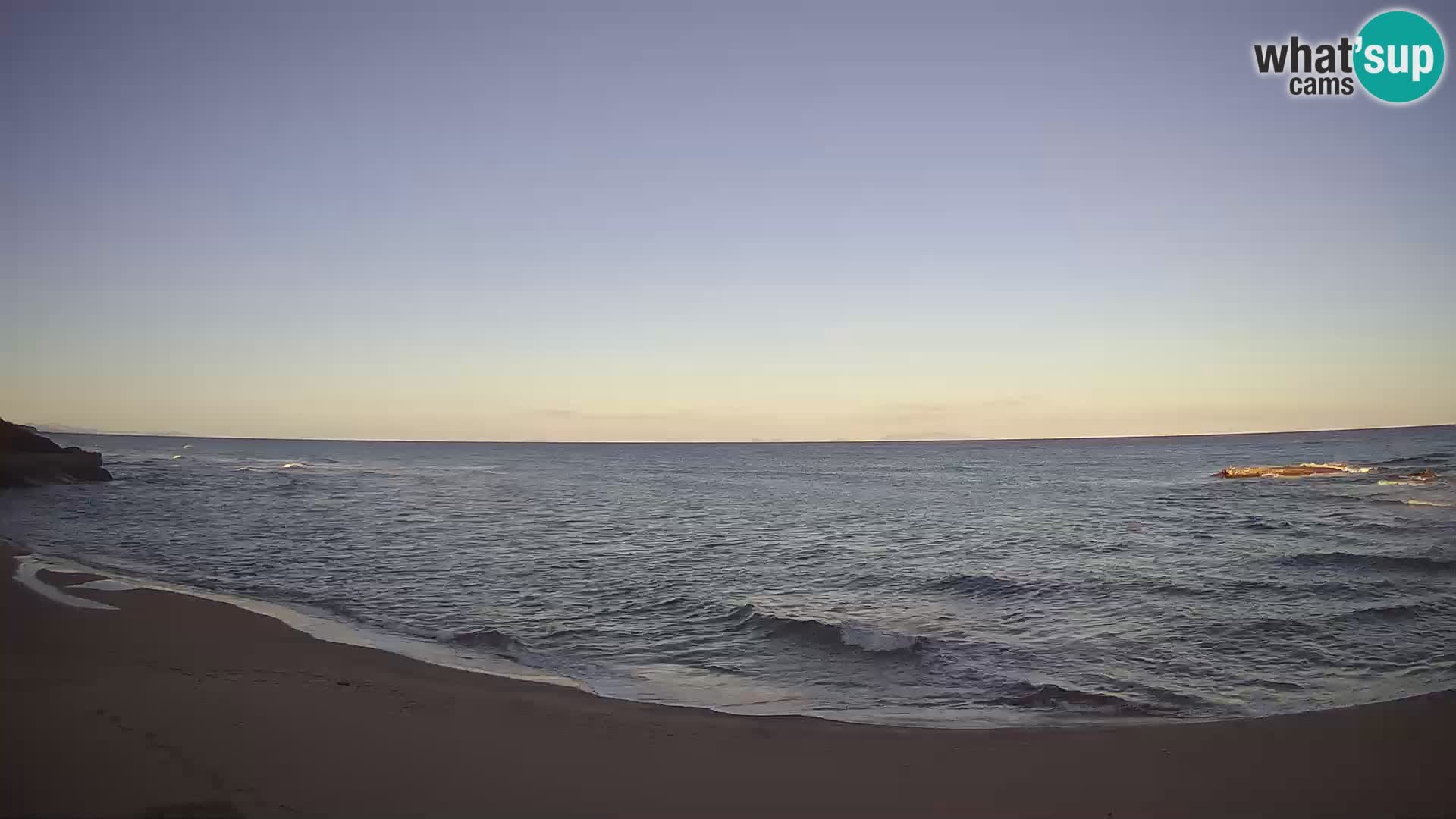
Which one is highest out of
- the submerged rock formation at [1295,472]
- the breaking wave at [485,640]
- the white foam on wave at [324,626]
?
the submerged rock formation at [1295,472]

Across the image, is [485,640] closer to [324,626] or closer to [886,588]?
[324,626]

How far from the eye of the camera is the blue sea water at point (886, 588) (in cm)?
1087

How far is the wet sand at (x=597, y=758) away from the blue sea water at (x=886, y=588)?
1284 millimetres

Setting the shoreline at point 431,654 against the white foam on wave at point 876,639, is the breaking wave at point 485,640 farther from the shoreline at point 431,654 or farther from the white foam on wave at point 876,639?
the white foam on wave at point 876,639

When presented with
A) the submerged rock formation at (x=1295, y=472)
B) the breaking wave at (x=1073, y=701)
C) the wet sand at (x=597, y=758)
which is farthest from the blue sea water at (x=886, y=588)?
the submerged rock formation at (x=1295, y=472)

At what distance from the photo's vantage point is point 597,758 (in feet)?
25.3

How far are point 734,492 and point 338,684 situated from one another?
150 ft

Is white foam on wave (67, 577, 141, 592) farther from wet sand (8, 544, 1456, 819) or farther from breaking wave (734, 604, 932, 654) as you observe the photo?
breaking wave (734, 604, 932, 654)

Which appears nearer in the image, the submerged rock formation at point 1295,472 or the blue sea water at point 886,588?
the blue sea water at point 886,588

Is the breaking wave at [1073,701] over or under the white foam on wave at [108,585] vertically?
under

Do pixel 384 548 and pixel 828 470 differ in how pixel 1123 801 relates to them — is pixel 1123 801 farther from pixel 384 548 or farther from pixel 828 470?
pixel 828 470

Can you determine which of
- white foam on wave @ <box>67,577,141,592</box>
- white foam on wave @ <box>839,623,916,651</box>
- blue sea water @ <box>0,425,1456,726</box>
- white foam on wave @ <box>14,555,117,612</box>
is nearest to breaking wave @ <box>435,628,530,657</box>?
blue sea water @ <box>0,425,1456,726</box>

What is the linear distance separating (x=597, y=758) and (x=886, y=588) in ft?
39.5

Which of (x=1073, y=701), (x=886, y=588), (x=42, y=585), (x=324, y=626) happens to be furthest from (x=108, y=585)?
(x=1073, y=701)
